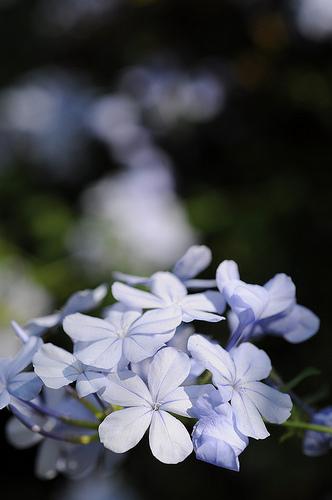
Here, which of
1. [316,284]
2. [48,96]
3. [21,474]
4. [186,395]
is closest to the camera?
[186,395]

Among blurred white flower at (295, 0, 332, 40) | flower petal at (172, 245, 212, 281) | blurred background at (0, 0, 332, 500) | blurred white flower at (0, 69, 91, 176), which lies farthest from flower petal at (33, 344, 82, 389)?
blurred white flower at (0, 69, 91, 176)

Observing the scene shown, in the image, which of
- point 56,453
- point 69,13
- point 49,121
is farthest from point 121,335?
point 69,13

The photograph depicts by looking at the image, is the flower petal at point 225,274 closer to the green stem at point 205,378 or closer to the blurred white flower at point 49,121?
the green stem at point 205,378

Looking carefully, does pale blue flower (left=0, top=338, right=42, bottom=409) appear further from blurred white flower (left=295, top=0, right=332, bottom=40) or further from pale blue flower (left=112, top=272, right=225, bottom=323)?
blurred white flower (left=295, top=0, right=332, bottom=40)

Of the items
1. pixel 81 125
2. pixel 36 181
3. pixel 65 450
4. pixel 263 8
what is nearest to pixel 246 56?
pixel 263 8

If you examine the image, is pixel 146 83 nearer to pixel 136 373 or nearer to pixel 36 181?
pixel 36 181

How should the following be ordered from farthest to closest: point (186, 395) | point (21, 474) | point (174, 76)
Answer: point (174, 76)
point (21, 474)
point (186, 395)

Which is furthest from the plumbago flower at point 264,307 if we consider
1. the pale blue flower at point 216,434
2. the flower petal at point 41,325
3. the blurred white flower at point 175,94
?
the blurred white flower at point 175,94
